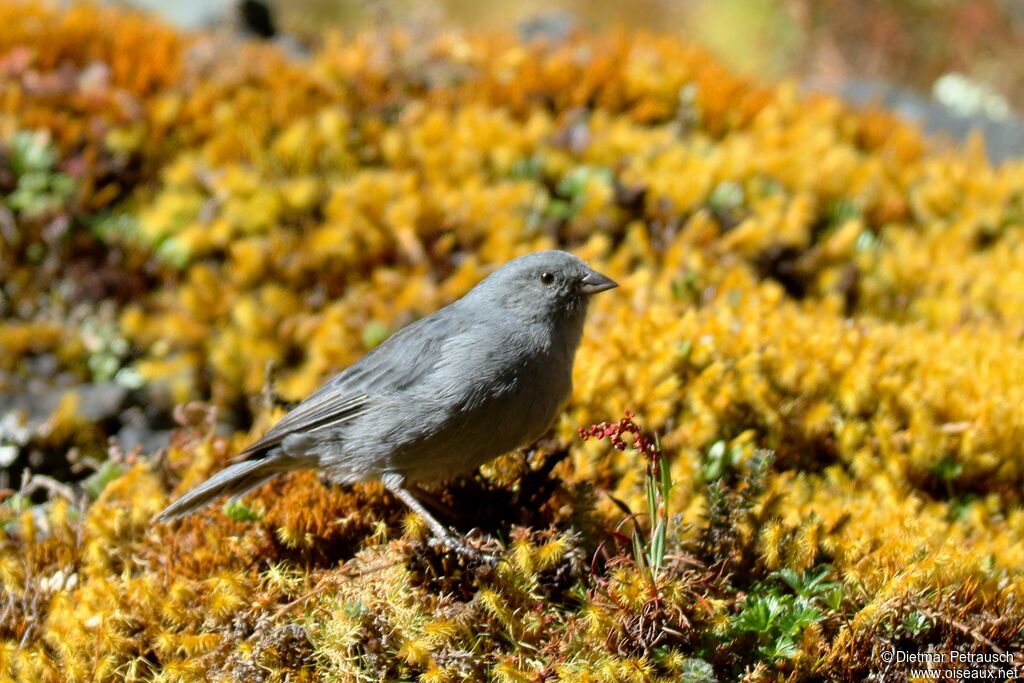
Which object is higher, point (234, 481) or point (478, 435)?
point (478, 435)

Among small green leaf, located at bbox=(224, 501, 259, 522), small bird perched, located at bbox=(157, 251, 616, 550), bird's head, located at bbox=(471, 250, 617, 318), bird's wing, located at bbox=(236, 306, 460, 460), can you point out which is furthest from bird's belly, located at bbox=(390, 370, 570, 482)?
small green leaf, located at bbox=(224, 501, 259, 522)

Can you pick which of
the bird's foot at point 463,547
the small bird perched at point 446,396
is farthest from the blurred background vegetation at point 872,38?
the bird's foot at point 463,547

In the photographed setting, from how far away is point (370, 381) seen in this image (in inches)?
134

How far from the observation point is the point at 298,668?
280cm

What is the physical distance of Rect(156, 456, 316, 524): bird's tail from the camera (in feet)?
10.9

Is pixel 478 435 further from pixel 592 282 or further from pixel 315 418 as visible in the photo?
pixel 592 282

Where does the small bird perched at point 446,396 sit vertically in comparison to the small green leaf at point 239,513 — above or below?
above

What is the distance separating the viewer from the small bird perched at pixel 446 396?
3.13 m

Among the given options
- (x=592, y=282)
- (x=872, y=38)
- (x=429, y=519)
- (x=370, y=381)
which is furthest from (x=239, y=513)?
(x=872, y=38)

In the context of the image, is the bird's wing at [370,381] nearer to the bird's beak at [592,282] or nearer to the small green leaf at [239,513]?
the small green leaf at [239,513]

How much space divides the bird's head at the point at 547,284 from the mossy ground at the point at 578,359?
0.55m

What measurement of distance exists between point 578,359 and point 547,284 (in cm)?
78

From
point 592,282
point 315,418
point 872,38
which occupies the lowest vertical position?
point 315,418

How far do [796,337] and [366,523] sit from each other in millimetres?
2155
